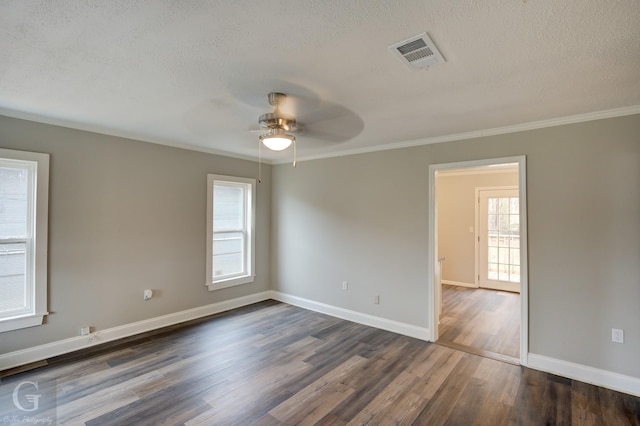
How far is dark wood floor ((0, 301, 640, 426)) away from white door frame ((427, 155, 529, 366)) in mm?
278

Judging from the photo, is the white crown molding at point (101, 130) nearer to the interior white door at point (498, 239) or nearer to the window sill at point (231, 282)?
the window sill at point (231, 282)

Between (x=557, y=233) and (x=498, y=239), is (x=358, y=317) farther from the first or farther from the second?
(x=498, y=239)

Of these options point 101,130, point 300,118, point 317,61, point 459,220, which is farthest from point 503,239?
point 101,130

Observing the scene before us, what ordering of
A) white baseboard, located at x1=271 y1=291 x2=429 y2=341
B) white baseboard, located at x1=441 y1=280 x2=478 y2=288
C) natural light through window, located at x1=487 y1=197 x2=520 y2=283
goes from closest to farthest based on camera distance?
white baseboard, located at x1=271 y1=291 x2=429 y2=341
natural light through window, located at x1=487 y1=197 x2=520 y2=283
white baseboard, located at x1=441 y1=280 x2=478 y2=288

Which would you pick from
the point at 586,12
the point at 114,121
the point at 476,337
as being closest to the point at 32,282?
the point at 114,121

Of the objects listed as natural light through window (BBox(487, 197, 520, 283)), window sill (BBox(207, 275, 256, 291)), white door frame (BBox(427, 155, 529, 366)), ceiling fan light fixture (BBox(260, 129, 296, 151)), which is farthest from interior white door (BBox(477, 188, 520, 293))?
ceiling fan light fixture (BBox(260, 129, 296, 151))

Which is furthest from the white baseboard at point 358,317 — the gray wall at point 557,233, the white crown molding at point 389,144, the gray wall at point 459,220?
the gray wall at point 459,220

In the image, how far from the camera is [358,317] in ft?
14.8

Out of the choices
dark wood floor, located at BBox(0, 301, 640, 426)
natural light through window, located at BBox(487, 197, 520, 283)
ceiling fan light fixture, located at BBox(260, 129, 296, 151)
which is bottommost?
dark wood floor, located at BBox(0, 301, 640, 426)

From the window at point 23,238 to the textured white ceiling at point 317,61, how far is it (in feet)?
1.83

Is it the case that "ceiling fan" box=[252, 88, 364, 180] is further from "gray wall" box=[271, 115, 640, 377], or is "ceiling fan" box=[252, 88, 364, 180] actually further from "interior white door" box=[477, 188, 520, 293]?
"interior white door" box=[477, 188, 520, 293]

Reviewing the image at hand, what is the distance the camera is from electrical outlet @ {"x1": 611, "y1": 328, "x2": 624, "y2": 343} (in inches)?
109

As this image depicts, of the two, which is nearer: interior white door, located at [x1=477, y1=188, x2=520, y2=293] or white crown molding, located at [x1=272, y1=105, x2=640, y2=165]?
white crown molding, located at [x1=272, y1=105, x2=640, y2=165]

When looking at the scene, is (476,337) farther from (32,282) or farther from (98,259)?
(32,282)
